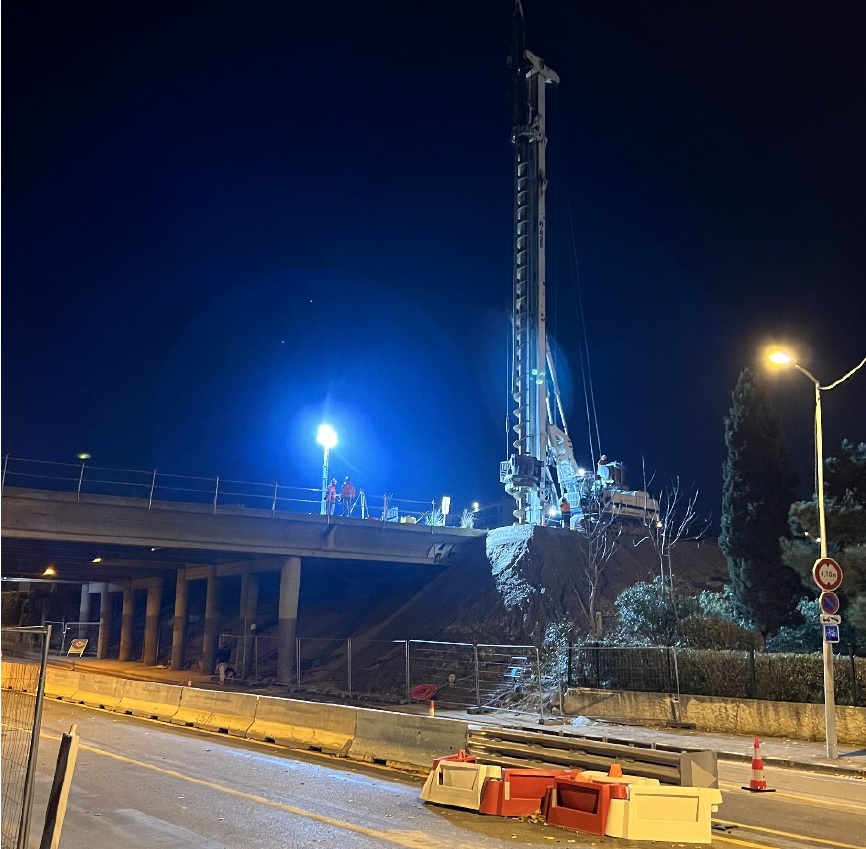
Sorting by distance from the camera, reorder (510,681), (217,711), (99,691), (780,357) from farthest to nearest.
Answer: (510,681) < (99,691) < (217,711) < (780,357)

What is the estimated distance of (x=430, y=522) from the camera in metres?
42.5

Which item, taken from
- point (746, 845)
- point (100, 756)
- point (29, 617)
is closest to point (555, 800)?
point (746, 845)

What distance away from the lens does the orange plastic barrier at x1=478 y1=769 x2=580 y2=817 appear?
9406mm

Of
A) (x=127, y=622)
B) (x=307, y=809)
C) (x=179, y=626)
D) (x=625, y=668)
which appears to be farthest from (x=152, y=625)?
(x=307, y=809)

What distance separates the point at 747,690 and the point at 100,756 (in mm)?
14498

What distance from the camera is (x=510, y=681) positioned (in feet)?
86.3

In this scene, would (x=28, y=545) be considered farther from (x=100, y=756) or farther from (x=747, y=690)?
(x=747, y=690)

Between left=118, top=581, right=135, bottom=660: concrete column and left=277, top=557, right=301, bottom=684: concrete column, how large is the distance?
2293 centimetres

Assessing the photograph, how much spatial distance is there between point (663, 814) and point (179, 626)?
4279 centimetres

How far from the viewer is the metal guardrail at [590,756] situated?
9.01 meters

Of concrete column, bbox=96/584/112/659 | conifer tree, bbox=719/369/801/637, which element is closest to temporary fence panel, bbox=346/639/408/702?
conifer tree, bbox=719/369/801/637

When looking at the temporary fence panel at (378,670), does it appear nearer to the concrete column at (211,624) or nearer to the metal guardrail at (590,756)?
the concrete column at (211,624)

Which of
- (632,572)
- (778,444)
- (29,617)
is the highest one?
(778,444)

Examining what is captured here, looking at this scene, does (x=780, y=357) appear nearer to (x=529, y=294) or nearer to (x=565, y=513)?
(x=565, y=513)
